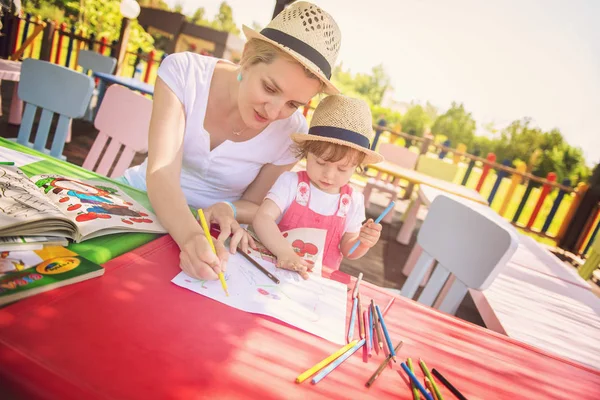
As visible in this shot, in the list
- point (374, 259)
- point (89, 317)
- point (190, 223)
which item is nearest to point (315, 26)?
point (190, 223)

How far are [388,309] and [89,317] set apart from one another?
27.2 inches

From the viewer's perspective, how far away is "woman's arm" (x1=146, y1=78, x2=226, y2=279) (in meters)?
0.78

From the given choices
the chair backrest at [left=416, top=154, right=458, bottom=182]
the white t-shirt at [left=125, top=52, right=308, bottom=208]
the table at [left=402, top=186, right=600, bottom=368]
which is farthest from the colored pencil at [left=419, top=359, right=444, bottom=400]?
the chair backrest at [left=416, top=154, right=458, bottom=182]

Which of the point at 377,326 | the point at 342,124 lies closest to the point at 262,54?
the point at 342,124

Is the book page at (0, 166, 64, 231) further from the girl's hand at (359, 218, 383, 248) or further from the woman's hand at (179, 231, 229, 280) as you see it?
the girl's hand at (359, 218, 383, 248)

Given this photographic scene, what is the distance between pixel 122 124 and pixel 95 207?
1385 millimetres

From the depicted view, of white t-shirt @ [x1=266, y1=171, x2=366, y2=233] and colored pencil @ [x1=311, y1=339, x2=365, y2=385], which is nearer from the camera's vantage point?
colored pencil @ [x1=311, y1=339, x2=365, y2=385]

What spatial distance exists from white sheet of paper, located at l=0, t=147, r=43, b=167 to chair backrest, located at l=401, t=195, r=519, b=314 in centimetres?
151

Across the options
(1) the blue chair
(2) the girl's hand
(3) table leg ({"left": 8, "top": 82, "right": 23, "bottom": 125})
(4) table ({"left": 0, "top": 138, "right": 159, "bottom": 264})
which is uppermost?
(1) the blue chair

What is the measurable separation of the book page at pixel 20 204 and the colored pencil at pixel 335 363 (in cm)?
57

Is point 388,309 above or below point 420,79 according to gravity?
below

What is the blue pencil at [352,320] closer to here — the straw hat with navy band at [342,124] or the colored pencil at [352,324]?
the colored pencil at [352,324]

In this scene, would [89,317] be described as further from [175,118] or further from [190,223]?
[175,118]

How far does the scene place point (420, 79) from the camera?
3209 centimetres
